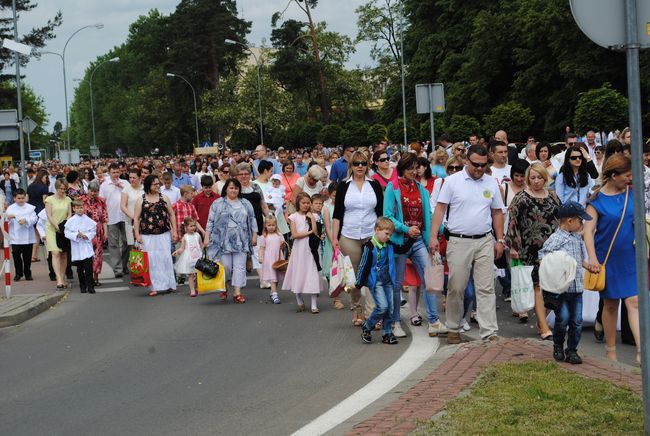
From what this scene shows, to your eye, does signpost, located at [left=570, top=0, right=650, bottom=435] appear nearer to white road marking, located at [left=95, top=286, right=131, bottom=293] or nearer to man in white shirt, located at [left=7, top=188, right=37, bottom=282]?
white road marking, located at [left=95, top=286, right=131, bottom=293]

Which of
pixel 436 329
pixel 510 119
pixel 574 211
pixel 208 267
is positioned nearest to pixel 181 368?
pixel 436 329

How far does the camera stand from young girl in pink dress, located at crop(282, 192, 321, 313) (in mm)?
13867

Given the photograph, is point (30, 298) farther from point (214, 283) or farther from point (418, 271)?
point (418, 271)

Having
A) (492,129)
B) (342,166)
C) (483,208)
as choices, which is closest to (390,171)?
(483,208)

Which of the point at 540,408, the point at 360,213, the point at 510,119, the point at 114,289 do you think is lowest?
the point at 114,289

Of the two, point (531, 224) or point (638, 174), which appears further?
point (531, 224)

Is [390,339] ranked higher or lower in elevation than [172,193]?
lower

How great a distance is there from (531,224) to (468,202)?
3.22 feet

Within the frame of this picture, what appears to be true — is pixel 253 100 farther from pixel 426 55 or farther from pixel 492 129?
pixel 492 129

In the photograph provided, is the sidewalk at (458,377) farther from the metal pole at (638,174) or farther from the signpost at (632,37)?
the signpost at (632,37)

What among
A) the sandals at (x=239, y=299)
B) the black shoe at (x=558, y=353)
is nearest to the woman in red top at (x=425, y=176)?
the sandals at (x=239, y=299)

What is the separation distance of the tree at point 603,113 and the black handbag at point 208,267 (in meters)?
19.0

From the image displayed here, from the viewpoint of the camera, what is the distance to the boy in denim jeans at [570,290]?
8.84 metres

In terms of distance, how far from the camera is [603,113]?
3159 cm
